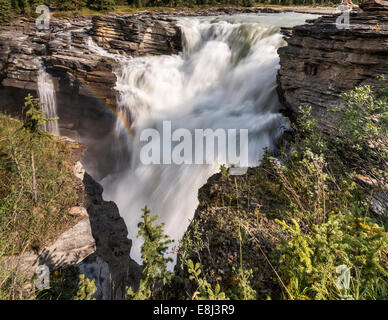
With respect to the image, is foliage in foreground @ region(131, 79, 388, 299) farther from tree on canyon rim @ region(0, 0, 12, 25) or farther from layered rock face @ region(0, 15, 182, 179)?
tree on canyon rim @ region(0, 0, 12, 25)

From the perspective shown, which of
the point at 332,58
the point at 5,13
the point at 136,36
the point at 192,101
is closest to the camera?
the point at 332,58

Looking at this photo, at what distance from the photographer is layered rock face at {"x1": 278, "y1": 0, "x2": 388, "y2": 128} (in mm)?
6113

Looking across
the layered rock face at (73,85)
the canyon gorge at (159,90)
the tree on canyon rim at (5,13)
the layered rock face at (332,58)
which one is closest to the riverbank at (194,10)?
the tree on canyon rim at (5,13)

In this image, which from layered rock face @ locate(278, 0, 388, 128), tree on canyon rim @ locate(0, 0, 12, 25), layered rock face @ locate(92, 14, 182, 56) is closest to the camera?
layered rock face @ locate(278, 0, 388, 128)

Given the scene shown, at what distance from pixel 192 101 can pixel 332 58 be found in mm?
8568

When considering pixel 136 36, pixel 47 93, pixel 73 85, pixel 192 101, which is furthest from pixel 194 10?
pixel 47 93

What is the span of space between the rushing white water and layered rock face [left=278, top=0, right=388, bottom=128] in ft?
4.79

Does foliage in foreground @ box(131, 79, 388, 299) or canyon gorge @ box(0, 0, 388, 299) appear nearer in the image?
foliage in foreground @ box(131, 79, 388, 299)

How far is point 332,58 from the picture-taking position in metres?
7.03

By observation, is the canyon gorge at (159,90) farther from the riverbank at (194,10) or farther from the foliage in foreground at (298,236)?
the riverbank at (194,10)

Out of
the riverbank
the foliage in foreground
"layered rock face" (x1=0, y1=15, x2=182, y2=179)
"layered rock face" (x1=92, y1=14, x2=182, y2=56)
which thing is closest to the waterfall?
"layered rock face" (x1=0, y1=15, x2=182, y2=179)

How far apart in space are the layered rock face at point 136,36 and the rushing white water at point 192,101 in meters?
0.95

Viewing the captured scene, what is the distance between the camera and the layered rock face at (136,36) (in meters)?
17.0

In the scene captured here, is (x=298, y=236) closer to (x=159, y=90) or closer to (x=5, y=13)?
(x=159, y=90)
